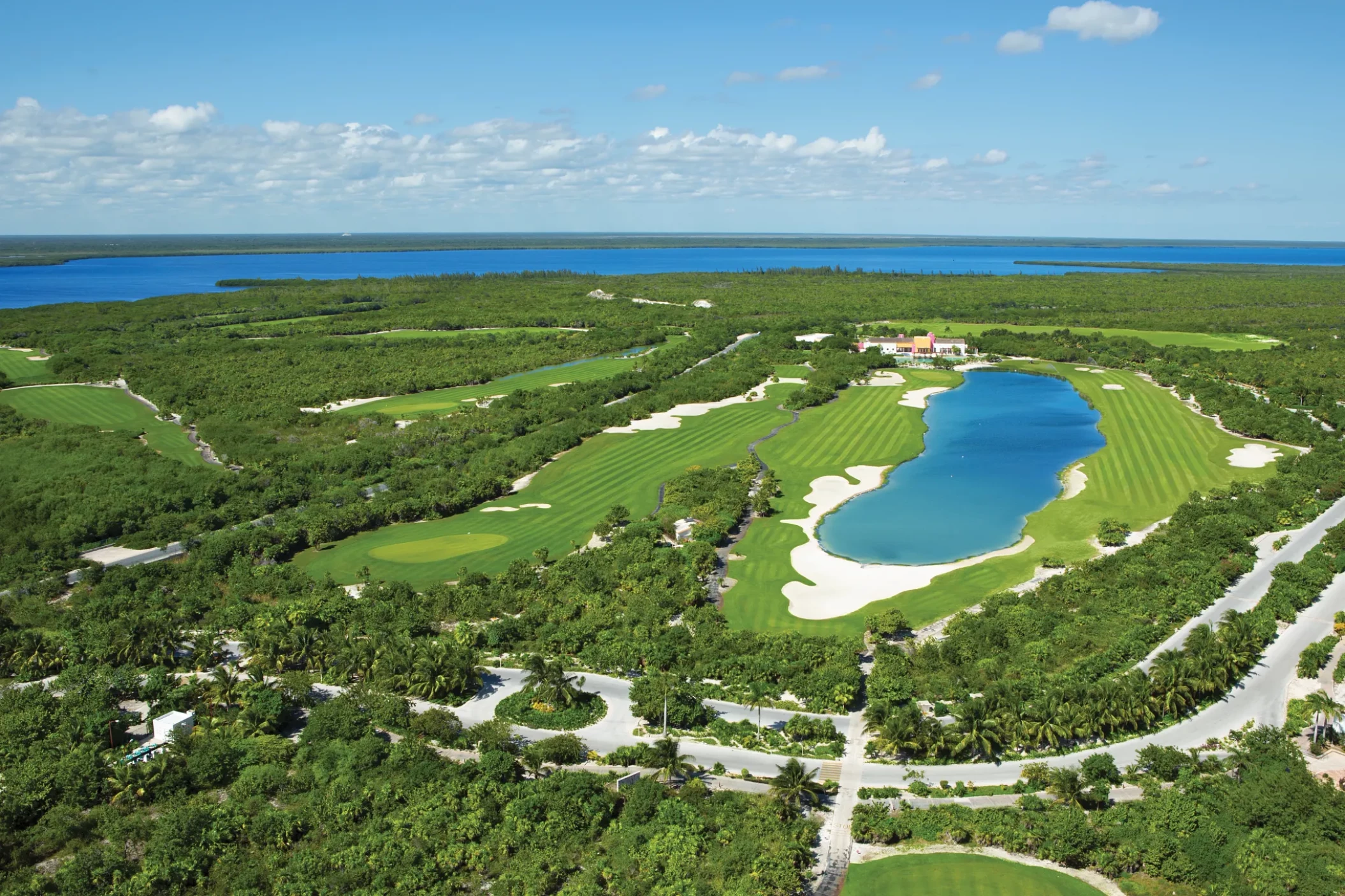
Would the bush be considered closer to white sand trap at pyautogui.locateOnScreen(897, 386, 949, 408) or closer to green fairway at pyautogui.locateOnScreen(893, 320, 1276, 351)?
white sand trap at pyautogui.locateOnScreen(897, 386, 949, 408)

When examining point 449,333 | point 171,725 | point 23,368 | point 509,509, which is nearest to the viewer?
point 171,725

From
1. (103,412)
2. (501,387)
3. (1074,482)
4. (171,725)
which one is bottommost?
(171,725)

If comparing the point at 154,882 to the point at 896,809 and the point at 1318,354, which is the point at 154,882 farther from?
the point at 1318,354

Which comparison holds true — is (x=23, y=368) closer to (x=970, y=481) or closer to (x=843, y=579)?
(x=843, y=579)

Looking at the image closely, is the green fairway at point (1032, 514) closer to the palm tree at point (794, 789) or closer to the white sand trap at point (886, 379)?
the white sand trap at point (886, 379)

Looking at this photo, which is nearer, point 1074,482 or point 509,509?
point 509,509

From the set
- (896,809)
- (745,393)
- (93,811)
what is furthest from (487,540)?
(745,393)

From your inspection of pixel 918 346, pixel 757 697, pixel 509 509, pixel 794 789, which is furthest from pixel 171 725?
pixel 918 346

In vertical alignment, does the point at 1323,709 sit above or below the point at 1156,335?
below
